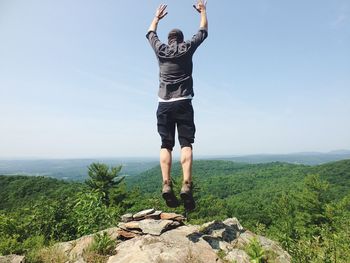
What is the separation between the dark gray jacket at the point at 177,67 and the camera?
5.71m

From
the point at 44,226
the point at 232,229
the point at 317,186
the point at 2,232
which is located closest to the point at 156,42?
the point at 232,229

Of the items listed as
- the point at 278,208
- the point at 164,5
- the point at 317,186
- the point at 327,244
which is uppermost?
the point at 164,5

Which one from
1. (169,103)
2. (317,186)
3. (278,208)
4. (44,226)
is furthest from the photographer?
(278,208)

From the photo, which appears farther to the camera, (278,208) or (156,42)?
(278,208)

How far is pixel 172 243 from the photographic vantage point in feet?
18.2

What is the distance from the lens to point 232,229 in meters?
7.04

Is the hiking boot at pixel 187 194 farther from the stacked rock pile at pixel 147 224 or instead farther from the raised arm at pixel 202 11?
the raised arm at pixel 202 11

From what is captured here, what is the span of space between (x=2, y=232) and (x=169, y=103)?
25.5 ft

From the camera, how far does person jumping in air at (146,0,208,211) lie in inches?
221

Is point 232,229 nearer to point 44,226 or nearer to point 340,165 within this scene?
point 44,226

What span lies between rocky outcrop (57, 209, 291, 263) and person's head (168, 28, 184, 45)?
371cm

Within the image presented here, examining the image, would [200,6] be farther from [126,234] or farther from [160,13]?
[126,234]

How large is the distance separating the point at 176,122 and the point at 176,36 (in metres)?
1.70

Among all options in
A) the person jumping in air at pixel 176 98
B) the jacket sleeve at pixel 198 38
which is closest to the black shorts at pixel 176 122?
the person jumping in air at pixel 176 98
